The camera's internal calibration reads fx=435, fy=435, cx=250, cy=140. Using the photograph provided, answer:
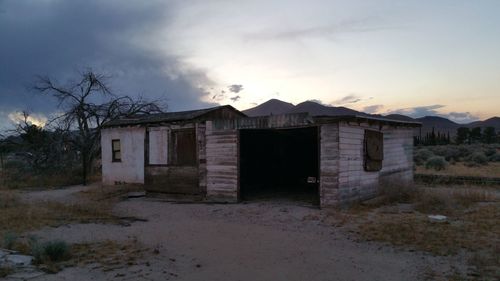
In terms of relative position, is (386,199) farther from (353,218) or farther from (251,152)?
(251,152)

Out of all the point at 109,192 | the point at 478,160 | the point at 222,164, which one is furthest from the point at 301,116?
the point at 478,160

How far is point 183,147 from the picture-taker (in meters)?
15.8

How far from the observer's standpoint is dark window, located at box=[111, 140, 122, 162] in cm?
2033

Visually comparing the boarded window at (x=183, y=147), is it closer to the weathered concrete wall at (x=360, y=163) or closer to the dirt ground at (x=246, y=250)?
the dirt ground at (x=246, y=250)

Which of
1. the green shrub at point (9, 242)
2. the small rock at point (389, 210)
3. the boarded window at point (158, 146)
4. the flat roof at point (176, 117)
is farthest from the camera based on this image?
the boarded window at point (158, 146)

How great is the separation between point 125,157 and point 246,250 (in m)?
13.1

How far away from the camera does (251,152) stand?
66.9 feet

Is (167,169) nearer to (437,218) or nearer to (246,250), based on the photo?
(246,250)

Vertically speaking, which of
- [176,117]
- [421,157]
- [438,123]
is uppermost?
[438,123]

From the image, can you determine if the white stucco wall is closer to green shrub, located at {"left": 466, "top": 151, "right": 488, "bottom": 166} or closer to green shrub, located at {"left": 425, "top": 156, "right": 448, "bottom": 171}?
green shrub, located at {"left": 425, "top": 156, "right": 448, "bottom": 171}

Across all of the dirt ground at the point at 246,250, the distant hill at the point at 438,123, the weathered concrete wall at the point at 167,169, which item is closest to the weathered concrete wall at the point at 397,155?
the dirt ground at the point at 246,250

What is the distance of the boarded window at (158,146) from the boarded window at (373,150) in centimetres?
738

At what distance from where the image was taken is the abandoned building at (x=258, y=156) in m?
12.7

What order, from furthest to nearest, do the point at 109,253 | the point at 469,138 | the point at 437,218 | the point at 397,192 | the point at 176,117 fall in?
the point at 469,138 < the point at 176,117 < the point at 397,192 < the point at 437,218 < the point at 109,253
